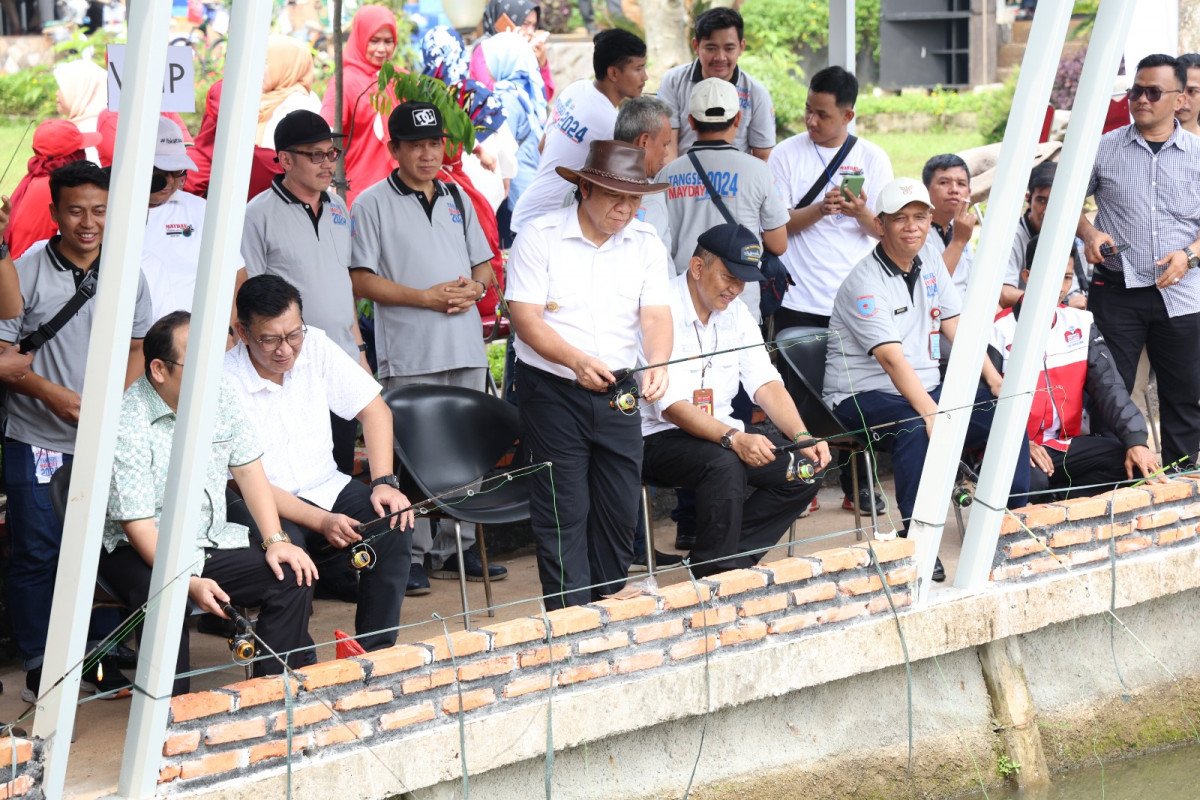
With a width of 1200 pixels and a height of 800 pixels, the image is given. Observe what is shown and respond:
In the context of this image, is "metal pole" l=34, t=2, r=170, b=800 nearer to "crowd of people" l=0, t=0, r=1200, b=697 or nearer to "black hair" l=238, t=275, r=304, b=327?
"crowd of people" l=0, t=0, r=1200, b=697

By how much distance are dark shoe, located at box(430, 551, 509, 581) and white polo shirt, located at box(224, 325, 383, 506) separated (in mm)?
1084

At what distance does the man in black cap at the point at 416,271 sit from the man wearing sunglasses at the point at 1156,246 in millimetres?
2905

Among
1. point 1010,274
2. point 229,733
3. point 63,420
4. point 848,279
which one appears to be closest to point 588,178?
point 848,279

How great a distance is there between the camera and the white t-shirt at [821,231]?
7152 mm

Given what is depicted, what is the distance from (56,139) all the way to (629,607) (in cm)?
338

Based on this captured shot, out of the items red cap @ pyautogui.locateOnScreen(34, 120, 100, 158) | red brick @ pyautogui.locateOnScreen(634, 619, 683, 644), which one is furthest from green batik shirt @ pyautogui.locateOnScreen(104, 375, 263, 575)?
red cap @ pyautogui.locateOnScreen(34, 120, 100, 158)

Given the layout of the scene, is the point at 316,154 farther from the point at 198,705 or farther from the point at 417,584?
the point at 198,705

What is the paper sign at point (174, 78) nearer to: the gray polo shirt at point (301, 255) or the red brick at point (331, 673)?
the gray polo shirt at point (301, 255)

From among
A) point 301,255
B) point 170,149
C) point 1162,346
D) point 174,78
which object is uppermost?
point 174,78

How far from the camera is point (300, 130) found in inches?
223

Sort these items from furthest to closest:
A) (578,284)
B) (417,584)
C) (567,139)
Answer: (567,139) < (417,584) < (578,284)

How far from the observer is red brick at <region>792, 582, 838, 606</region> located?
16.6ft

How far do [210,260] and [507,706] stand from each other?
1.64m

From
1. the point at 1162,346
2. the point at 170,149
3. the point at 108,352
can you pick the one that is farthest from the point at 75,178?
the point at 1162,346
